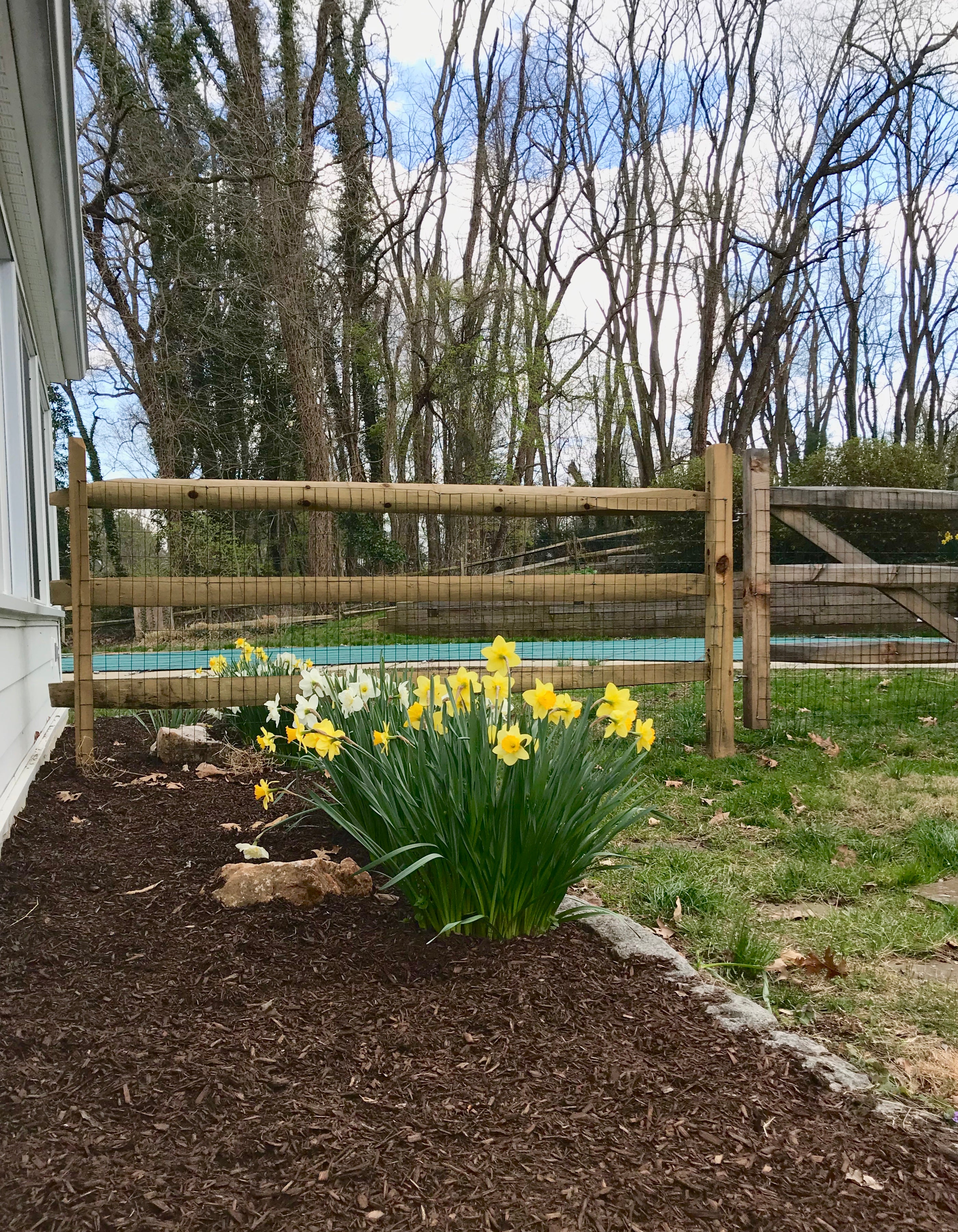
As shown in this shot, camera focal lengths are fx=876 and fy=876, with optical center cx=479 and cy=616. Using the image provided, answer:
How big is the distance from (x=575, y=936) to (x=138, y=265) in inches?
560

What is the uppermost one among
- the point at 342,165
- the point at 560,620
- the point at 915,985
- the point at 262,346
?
the point at 342,165

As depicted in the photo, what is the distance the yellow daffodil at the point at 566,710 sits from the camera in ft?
7.65

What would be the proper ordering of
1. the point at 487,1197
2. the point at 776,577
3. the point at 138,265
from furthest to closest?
the point at 138,265 < the point at 776,577 < the point at 487,1197

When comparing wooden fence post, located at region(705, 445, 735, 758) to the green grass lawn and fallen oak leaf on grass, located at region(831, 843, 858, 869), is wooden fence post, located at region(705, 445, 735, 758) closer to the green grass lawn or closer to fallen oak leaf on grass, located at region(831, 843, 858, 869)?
the green grass lawn

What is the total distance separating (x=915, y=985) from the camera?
7.47 feet

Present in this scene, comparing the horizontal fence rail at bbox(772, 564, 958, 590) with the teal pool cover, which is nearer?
the horizontal fence rail at bbox(772, 564, 958, 590)

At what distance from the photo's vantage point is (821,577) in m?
5.73

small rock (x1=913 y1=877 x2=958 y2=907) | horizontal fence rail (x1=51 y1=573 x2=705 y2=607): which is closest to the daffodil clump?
small rock (x1=913 y1=877 x2=958 y2=907)

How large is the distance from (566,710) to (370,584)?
8.42 ft

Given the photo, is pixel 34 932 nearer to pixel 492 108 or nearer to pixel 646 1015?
pixel 646 1015

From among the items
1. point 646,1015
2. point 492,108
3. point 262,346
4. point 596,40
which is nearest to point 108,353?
point 262,346

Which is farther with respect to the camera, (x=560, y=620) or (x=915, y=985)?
(x=560, y=620)

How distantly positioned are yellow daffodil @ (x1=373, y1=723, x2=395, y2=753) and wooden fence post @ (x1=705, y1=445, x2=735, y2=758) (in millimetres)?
2947

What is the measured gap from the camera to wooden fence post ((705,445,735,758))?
512 cm
